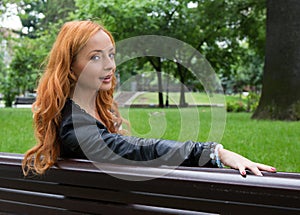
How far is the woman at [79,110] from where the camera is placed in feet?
4.73

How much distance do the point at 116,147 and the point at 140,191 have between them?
161 millimetres

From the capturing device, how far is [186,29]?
11.9 m

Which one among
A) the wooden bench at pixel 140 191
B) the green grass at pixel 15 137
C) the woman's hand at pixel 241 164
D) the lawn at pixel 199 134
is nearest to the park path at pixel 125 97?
the lawn at pixel 199 134

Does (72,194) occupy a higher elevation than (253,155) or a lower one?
higher

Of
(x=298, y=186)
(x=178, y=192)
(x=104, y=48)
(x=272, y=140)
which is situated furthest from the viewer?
(x=272, y=140)

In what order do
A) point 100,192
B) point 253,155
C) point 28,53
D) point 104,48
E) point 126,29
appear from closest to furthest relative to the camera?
1. point 100,192
2. point 104,48
3. point 253,155
4. point 126,29
5. point 28,53

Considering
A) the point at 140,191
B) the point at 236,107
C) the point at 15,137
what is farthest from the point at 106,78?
the point at 236,107

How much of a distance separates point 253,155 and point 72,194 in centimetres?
245

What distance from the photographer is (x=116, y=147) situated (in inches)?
56.9

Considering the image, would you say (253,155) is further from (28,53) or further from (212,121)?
(28,53)

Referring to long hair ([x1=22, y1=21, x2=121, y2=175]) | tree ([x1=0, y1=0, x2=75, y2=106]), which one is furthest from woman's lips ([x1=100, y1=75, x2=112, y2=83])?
tree ([x1=0, y1=0, x2=75, y2=106])

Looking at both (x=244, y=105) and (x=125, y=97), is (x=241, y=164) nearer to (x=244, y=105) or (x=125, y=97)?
(x=125, y=97)

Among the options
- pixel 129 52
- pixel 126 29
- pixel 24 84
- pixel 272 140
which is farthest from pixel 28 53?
pixel 129 52

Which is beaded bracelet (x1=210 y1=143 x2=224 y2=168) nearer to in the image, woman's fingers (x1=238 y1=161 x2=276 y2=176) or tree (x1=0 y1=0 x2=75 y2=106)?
woman's fingers (x1=238 y1=161 x2=276 y2=176)
